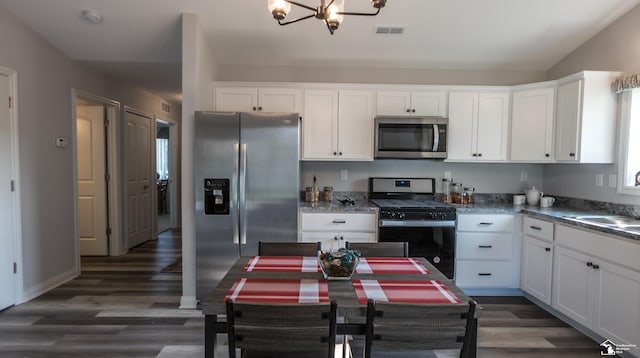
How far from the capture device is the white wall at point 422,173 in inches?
154

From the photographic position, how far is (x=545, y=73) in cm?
391

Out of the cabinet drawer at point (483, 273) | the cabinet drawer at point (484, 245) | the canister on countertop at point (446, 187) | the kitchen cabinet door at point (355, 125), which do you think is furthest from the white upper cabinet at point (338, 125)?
the cabinet drawer at point (483, 273)

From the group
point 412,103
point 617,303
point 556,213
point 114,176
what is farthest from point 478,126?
point 114,176

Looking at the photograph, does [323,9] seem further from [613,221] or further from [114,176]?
[114,176]

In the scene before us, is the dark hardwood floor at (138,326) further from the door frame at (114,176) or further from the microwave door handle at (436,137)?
the microwave door handle at (436,137)

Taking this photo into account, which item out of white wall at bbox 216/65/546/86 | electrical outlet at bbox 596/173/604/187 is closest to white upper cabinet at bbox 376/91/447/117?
white wall at bbox 216/65/546/86

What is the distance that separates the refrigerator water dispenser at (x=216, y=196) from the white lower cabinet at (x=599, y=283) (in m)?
2.81

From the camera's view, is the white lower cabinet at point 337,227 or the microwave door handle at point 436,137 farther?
the microwave door handle at point 436,137

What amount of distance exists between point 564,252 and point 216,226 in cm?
289

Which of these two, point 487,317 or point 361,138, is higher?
point 361,138

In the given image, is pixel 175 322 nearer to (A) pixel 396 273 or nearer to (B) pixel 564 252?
(A) pixel 396 273

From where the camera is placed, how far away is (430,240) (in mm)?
3264

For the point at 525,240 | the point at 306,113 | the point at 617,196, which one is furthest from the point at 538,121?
the point at 306,113

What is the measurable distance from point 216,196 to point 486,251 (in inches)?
103
